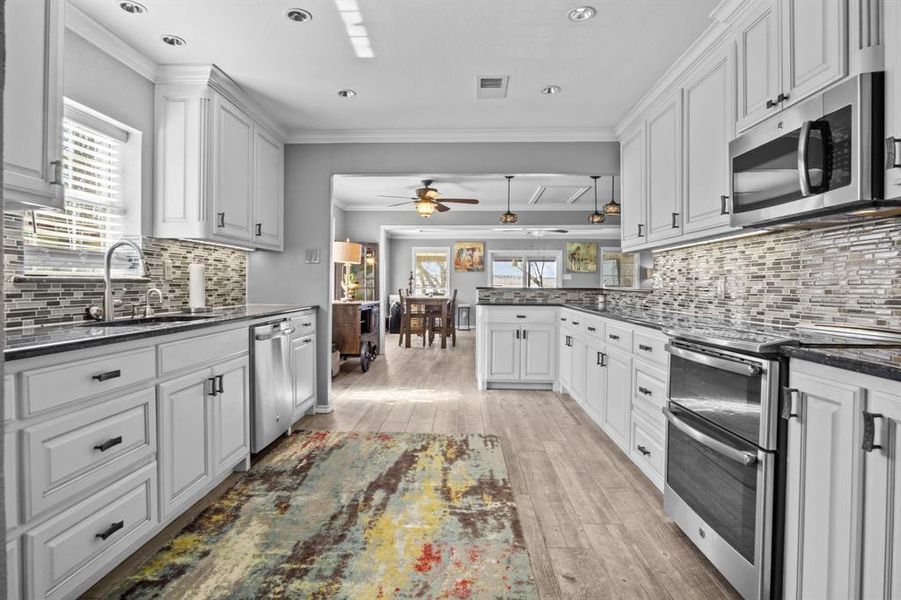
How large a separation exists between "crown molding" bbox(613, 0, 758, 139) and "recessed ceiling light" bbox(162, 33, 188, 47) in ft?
8.92

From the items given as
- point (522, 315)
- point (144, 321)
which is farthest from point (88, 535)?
point (522, 315)

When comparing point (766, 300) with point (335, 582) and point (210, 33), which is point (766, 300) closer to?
point (335, 582)

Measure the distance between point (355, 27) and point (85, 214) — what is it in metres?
1.68

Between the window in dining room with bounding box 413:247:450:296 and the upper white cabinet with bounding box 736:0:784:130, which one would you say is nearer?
the upper white cabinet with bounding box 736:0:784:130

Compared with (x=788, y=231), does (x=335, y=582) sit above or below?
below

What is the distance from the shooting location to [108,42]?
99.1 inches

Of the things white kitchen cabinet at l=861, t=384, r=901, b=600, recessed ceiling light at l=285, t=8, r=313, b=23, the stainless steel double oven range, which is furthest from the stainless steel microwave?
recessed ceiling light at l=285, t=8, r=313, b=23

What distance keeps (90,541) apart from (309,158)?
316cm

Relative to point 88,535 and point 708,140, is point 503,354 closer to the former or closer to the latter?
point 708,140

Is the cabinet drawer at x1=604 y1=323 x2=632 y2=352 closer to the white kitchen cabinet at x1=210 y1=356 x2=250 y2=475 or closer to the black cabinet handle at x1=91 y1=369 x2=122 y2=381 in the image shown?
the white kitchen cabinet at x1=210 y1=356 x2=250 y2=475

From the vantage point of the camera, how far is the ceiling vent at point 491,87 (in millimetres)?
3022

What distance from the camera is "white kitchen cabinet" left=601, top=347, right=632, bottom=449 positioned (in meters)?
2.77

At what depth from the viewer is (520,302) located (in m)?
5.12

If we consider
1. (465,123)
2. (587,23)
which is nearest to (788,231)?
(587,23)
